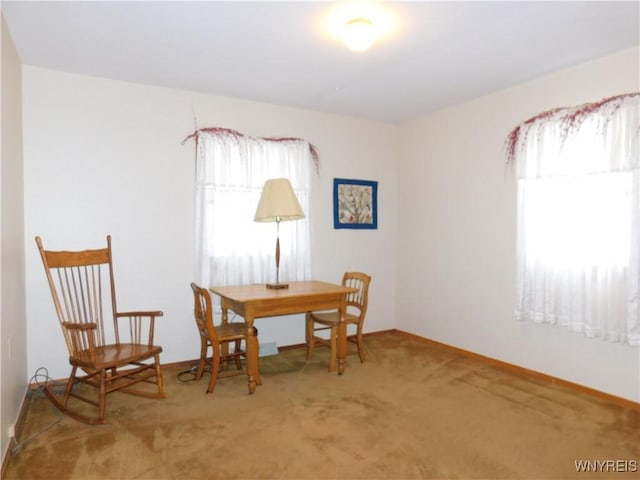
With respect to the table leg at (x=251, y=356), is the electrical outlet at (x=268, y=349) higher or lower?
lower

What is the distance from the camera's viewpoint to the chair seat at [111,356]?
2727 mm

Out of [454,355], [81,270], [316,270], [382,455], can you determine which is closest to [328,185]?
[316,270]

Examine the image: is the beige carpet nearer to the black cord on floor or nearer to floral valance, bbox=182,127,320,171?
the black cord on floor

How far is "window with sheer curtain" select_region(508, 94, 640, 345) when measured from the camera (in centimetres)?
297

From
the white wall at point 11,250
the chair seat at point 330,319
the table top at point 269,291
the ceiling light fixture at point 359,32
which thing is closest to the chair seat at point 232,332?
the table top at point 269,291

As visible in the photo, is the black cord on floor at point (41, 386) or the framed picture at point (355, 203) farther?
the framed picture at point (355, 203)

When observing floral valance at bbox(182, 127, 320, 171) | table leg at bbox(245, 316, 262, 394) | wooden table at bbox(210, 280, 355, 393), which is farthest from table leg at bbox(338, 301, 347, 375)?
floral valance at bbox(182, 127, 320, 171)

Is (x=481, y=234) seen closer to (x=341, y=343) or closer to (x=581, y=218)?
(x=581, y=218)

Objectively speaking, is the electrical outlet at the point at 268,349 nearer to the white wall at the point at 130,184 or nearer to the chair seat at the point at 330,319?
the white wall at the point at 130,184

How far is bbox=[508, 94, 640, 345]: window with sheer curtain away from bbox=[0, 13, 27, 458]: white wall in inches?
143

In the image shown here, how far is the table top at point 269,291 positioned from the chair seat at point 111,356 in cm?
71

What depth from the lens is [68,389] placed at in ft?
9.64

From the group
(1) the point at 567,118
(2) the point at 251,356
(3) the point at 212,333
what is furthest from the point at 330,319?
(1) the point at 567,118

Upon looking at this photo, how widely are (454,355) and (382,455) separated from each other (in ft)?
6.89
